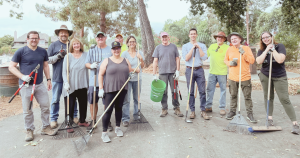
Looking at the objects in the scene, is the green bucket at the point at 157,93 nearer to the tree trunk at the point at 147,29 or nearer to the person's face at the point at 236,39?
the person's face at the point at 236,39

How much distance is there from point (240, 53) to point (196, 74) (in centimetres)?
108

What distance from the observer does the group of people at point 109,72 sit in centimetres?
381

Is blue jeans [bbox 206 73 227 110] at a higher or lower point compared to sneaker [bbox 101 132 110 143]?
higher

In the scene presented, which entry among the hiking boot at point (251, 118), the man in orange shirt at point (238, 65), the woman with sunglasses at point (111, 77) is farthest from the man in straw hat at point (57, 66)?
the hiking boot at point (251, 118)

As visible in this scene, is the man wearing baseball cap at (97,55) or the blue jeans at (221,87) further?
the blue jeans at (221,87)

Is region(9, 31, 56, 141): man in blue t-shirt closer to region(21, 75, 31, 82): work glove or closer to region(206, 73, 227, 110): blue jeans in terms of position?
region(21, 75, 31, 82): work glove

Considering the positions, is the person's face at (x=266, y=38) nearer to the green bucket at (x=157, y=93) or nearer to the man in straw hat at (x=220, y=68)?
the man in straw hat at (x=220, y=68)

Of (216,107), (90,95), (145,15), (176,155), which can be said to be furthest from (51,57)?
(145,15)

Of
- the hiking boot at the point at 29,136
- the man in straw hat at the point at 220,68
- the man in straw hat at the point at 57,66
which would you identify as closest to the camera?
the hiking boot at the point at 29,136

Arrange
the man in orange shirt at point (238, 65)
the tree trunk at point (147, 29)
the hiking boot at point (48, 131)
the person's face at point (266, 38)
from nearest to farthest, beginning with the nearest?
the hiking boot at point (48, 131), the person's face at point (266, 38), the man in orange shirt at point (238, 65), the tree trunk at point (147, 29)

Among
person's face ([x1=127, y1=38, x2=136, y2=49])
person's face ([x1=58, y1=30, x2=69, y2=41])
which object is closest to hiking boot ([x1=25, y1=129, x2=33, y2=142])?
person's face ([x1=58, y1=30, x2=69, y2=41])

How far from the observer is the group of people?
3812 millimetres

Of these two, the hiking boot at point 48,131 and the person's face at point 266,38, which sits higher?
the person's face at point 266,38

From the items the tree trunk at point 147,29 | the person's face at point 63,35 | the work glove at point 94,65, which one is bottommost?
the work glove at point 94,65
